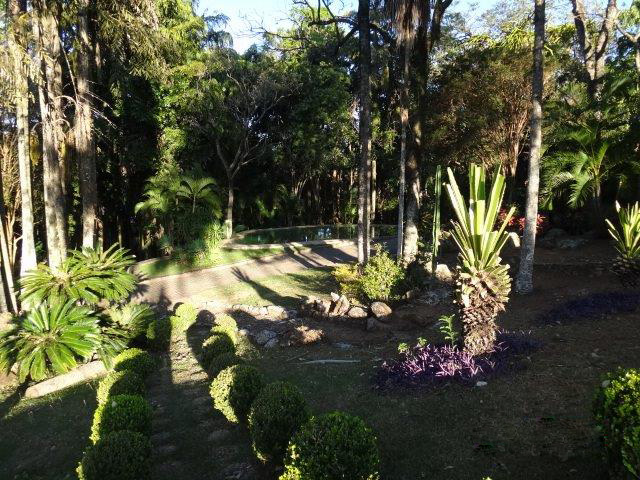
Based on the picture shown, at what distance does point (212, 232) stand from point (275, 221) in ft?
39.5

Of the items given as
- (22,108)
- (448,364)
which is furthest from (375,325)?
(22,108)

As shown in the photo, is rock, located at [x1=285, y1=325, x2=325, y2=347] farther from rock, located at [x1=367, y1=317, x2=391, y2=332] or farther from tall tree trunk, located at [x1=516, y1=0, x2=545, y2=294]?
tall tree trunk, located at [x1=516, y1=0, x2=545, y2=294]

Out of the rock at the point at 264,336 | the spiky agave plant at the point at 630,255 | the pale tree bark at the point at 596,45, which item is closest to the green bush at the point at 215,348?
A: the rock at the point at 264,336

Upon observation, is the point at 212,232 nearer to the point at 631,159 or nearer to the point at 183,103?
the point at 183,103

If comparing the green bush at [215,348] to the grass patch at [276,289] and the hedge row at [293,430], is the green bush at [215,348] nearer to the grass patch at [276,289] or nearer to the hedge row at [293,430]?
the hedge row at [293,430]

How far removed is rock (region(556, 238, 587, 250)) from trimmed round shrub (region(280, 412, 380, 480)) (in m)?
11.6

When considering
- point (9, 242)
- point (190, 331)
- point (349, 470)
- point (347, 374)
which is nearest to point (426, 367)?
point (347, 374)

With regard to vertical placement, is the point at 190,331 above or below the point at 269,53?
below

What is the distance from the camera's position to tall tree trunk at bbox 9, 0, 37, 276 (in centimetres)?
865

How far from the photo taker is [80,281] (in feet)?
29.2

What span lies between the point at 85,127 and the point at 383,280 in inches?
311

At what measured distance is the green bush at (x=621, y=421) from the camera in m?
3.02

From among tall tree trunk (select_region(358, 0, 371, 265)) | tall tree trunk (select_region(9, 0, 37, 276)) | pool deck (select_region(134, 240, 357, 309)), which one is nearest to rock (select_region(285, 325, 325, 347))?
tall tree trunk (select_region(358, 0, 371, 265))

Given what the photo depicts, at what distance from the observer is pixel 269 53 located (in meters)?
23.6
